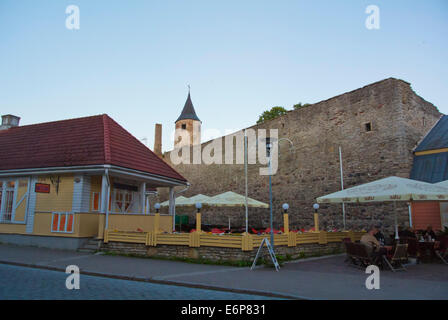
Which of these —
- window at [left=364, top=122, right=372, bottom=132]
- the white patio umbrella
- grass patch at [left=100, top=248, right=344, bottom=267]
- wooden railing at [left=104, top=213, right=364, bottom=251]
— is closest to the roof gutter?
wooden railing at [left=104, top=213, right=364, bottom=251]

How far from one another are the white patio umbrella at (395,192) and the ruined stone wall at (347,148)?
16.3ft

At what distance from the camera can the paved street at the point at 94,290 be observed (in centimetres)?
585

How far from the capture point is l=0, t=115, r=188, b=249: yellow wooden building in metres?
12.8

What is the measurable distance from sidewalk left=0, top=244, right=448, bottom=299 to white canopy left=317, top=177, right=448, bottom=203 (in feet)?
6.38

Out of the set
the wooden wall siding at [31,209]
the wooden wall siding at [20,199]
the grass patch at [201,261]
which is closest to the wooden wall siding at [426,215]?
the grass patch at [201,261]

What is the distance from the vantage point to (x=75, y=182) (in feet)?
43.6

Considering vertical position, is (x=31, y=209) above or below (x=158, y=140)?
below

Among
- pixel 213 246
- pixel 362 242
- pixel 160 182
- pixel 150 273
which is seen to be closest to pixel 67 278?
pixel 150 273

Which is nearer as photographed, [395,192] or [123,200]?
[395,192]

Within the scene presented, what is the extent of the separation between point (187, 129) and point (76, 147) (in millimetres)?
34030

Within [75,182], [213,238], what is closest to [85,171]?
[75,182]

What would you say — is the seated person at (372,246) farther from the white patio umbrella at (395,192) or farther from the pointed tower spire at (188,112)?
the pointed tower spire at (188,112)

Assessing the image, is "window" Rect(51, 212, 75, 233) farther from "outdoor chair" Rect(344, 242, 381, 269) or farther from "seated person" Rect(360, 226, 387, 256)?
"seated person" Rect(360, 226, 387, 256)

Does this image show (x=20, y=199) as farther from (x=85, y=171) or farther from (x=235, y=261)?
(x=235, y=261)
